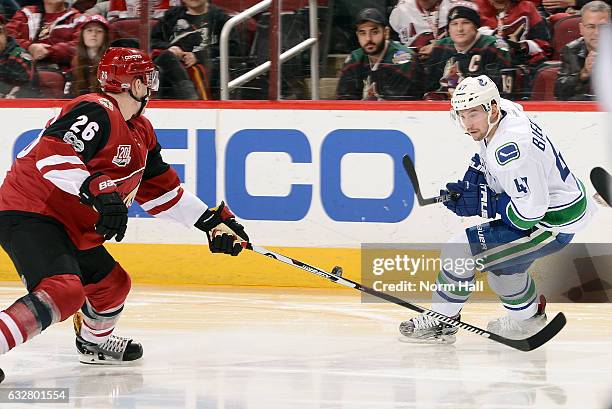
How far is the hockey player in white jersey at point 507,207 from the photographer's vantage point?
4.10 meters

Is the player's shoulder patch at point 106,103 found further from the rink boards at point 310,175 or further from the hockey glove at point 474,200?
the rink boards at point 310,175

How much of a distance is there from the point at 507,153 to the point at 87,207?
1506mm

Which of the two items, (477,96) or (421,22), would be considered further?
(421,22)

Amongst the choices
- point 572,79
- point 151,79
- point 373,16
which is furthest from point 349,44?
point 151,79

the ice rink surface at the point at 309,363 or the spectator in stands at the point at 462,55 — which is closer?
the ice rink surface at the point at 309,363

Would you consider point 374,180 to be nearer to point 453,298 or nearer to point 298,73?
point 298,73

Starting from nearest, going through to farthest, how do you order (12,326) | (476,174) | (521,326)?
(12,326) → (476,174) → (521,326)

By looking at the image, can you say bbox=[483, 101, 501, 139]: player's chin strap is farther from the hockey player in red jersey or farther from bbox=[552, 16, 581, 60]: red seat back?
bbox=[552, 16, 581, 60]: red seat back

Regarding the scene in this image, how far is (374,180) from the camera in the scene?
5559 mm

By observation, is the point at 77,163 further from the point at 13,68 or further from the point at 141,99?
the point at 13,68

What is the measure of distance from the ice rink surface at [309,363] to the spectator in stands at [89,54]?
1314 millimetres

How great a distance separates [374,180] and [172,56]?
50.4 inches

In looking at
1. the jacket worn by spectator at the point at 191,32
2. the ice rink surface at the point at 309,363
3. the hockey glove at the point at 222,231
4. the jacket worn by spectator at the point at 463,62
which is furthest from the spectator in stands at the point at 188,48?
the hockey glove at the point at 222,231

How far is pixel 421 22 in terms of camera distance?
5.56 m
